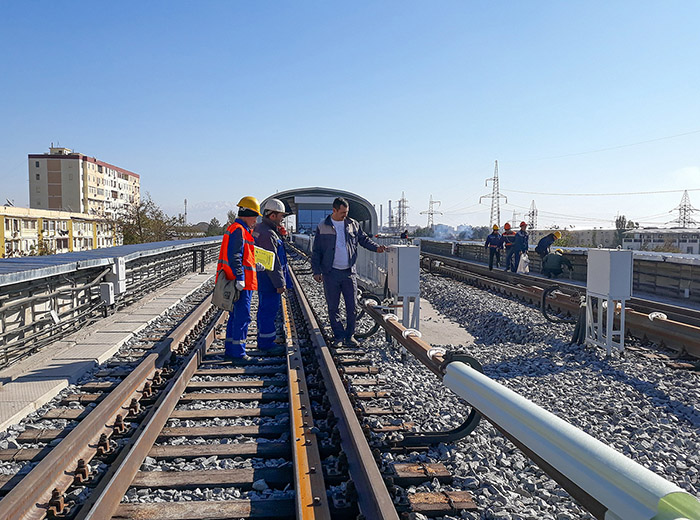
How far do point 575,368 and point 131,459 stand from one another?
5.04 m

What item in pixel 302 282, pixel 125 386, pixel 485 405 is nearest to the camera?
pixel 485 405

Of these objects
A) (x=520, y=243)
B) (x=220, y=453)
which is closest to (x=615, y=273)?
(x=220, y=453)

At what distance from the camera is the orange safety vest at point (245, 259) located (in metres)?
6.43

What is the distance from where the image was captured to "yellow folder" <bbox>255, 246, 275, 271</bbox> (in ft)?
22.1

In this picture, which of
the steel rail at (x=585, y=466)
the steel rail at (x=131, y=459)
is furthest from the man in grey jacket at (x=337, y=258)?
the steel rail at (x=585, y=466)

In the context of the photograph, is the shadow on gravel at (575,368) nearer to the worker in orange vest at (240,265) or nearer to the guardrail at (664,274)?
the worker in orange vest at (240,265)

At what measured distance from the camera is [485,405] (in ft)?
9.92

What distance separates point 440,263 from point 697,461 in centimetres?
1995

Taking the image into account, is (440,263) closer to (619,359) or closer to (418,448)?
(619,359)

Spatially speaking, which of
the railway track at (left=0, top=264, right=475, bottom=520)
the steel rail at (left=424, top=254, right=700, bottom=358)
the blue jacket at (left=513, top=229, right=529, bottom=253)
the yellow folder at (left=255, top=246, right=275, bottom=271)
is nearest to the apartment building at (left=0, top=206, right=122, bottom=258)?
the blue jacket at (left=513, top=229, right=529, bottom=253)

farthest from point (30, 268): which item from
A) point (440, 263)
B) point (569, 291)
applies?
point (440, 263)

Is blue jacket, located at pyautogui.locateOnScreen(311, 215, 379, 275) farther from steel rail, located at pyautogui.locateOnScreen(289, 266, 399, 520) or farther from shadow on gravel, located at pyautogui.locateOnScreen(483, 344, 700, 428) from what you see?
shadow on gravel, located at pyautogui.locateOnScreen(483, 344, 700, 428)

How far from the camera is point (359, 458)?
335cm

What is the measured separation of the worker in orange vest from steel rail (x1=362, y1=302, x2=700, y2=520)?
3757 mm
